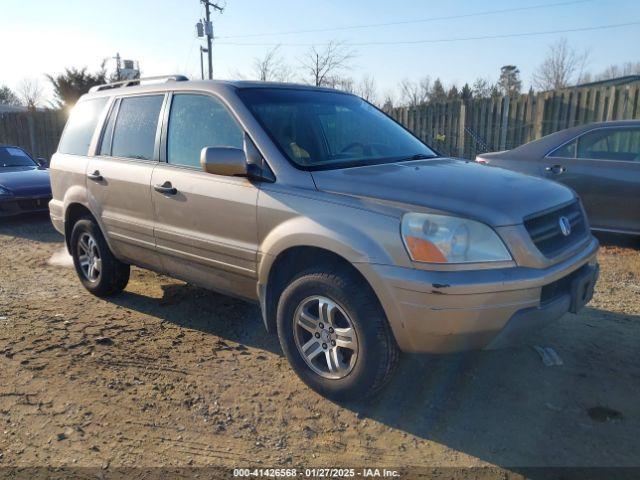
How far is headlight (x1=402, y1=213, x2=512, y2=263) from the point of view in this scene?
2.66 meters

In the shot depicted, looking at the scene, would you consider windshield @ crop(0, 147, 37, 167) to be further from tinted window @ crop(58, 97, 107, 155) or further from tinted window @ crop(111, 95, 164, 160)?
tinted window @ crop(111, 95, 164, 160)

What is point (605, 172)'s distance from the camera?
6109mm

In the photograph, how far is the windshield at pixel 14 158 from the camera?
9.91m

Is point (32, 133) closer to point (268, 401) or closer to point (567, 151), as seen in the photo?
point (567, 151)

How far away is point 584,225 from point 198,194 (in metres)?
2.59

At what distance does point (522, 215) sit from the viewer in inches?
110

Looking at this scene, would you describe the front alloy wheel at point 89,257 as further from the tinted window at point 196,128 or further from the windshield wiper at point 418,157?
the windshield wiper at point 418,157

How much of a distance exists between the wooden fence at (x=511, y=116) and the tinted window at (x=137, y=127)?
8.52 meters

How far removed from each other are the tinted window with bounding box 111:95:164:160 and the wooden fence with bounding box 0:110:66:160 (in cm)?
1513

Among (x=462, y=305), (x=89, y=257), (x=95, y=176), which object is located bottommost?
(x=89, y=257)

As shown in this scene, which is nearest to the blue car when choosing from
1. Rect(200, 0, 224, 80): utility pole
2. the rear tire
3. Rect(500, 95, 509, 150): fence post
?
the rear tire

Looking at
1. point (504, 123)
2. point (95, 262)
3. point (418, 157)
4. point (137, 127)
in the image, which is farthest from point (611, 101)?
point (95, 262)

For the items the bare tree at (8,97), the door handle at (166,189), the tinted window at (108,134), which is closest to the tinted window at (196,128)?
the door handle at (166,189)

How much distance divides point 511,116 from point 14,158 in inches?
389
